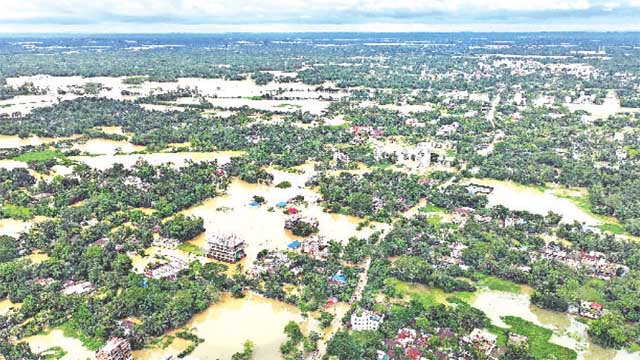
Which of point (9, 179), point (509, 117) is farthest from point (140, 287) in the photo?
Answer: point (509, 117)

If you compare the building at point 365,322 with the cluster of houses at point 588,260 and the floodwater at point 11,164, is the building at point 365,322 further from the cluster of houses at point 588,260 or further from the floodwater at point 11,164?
the floodwater at point 11,164

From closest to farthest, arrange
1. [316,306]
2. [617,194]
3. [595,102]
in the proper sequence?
1. [316,306]
2. [617,194]
3. [595,102]

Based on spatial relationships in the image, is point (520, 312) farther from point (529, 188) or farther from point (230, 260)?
point (529, 188)

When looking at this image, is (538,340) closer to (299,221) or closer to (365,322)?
(365,322)

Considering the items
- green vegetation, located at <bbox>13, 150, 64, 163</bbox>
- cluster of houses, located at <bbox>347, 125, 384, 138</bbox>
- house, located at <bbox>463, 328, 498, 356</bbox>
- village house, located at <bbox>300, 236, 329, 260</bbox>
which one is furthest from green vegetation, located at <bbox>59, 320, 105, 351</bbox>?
cluster of houses, located at <bbox>347, 125, 384, 138</bbox>

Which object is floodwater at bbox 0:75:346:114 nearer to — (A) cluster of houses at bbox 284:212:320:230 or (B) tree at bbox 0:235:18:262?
(A) cluster of houses at bbox 284:212:320:230
